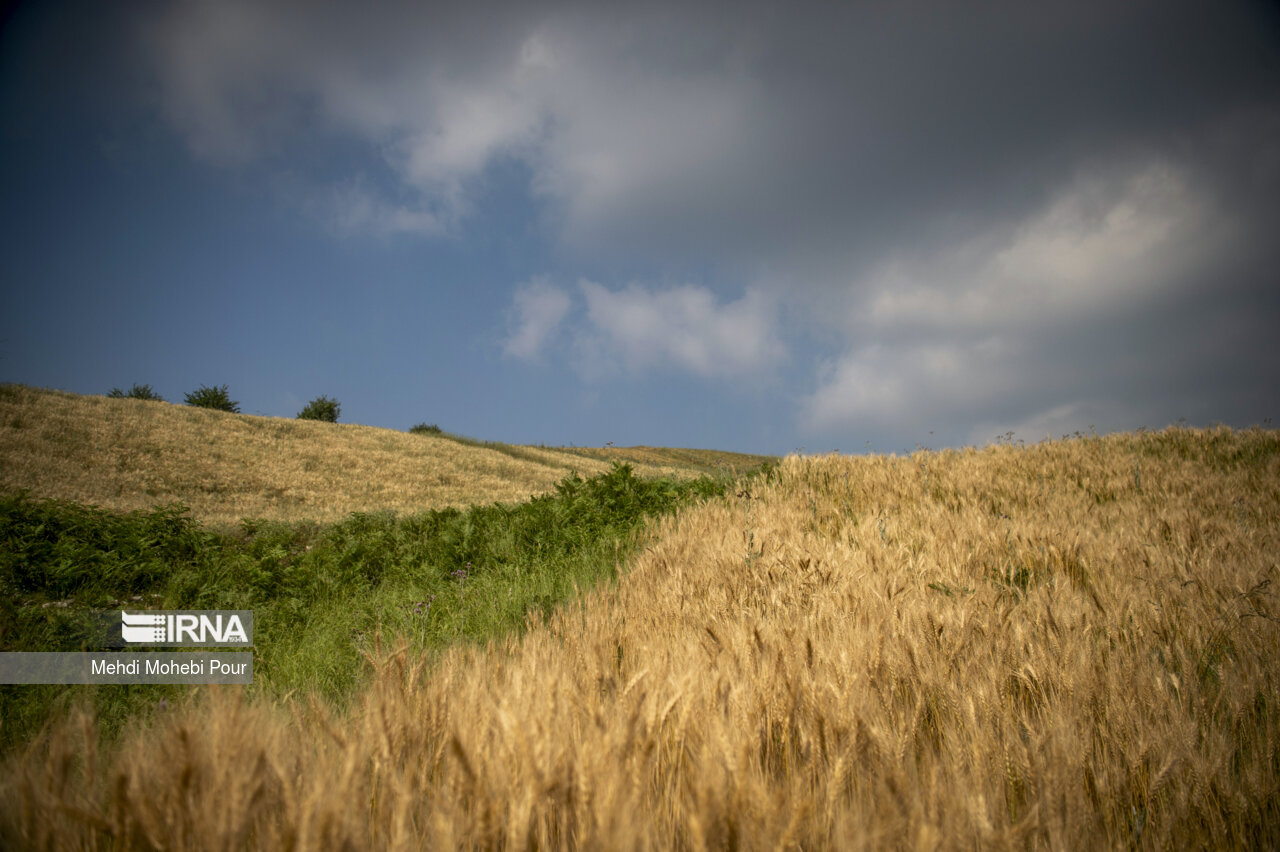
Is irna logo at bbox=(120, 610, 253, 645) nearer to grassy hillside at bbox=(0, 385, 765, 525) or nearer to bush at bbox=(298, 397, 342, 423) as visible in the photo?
grassy hillside at bbox=(0, 385, 765, 525)

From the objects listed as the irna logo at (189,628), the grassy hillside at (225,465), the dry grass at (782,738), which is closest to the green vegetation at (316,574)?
the irna logo at (189,628)

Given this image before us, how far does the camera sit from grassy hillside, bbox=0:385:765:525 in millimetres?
16281

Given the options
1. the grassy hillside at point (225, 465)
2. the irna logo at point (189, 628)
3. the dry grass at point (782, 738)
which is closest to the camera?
the dry grass at point (782, 738)

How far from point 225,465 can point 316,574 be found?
17695 millimetres

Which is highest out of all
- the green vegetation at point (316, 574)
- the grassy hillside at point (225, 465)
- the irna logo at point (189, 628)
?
the grassy hillside at point (225, 465)

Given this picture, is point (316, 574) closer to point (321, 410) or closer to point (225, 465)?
point (225, 465)

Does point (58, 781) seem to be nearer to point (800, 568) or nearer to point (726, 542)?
point (800, 568)

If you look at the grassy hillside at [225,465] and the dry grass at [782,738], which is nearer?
the dry grass at [782,738]

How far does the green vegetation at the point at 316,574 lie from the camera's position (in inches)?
165

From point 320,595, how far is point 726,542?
5.11 metres

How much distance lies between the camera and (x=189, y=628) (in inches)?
233

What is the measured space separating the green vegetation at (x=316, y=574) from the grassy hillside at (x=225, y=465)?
3.32 meters

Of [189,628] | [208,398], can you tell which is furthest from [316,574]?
[208,398]

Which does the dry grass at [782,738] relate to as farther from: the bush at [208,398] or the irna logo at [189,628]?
the bush at [208,398]
